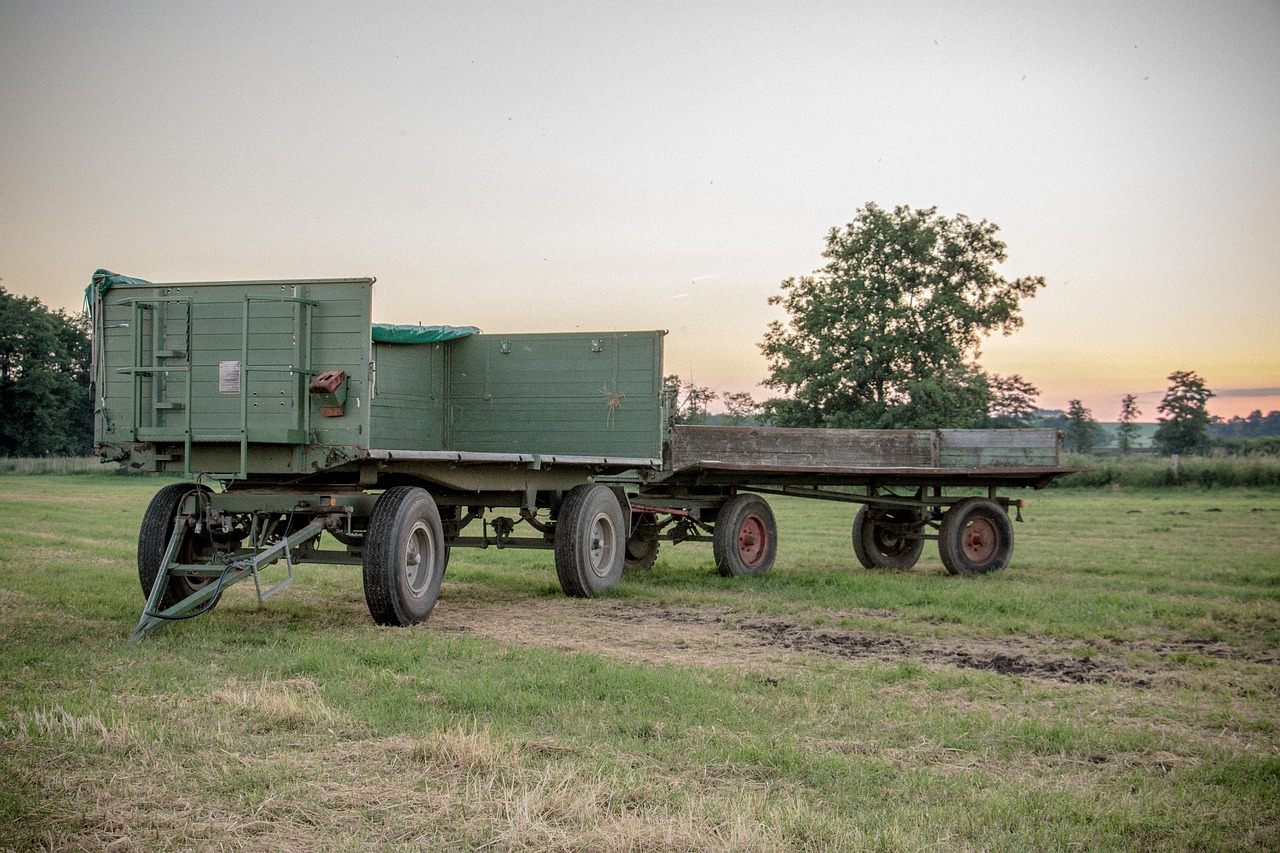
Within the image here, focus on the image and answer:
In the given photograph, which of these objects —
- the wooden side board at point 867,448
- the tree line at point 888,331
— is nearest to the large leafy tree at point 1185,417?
the tree line at point 888,331

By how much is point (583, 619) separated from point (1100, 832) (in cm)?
608

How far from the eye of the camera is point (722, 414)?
121ft

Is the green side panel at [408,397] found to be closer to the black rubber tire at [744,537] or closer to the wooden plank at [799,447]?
the wooden plank at [799,447]

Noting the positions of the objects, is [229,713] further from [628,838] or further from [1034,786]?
[1034,786]

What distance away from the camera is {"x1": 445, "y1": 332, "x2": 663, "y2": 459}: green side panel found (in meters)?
12.2

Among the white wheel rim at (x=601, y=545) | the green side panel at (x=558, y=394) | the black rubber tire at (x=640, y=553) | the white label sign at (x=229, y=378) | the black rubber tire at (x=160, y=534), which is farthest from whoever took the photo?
the black rubber tire at (x=640, y=553)

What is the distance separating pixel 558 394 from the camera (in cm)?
1244

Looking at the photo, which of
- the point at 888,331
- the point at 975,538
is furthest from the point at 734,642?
the point at 888,331

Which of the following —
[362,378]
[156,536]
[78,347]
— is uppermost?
[78,347]

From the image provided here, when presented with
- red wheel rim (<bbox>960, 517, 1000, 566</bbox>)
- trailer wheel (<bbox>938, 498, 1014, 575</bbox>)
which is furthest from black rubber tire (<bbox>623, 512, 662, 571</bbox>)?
red wheel rim (<bbox>960, 517, 1000, 566</bbox>)

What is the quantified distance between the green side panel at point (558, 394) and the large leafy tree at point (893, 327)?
24386mm

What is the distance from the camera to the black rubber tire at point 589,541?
11.2m

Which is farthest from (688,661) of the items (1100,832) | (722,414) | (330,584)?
(722,414)

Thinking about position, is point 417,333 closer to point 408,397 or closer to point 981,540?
point 408,397
